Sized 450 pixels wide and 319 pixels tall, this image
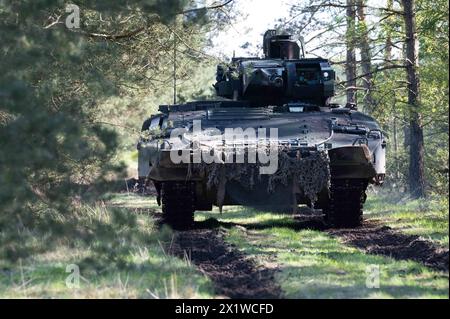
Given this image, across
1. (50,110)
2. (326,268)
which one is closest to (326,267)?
(326,268)

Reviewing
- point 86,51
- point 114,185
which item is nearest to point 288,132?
point 86,51

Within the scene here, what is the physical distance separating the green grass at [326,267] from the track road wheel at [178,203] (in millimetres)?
697

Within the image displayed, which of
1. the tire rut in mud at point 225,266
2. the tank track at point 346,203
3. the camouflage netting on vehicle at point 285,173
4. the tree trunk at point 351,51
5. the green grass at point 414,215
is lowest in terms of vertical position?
the tire rut in mud at point 225,266

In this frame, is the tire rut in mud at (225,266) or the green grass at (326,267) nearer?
the green grass at (326,267)

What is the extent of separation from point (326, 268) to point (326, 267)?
71 mm

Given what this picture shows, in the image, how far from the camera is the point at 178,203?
531 inches

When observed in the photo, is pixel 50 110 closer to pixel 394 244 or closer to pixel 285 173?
pixel 285 173

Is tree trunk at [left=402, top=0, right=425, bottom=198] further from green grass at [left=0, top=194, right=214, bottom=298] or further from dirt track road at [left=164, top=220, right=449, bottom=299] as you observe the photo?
green grass at [left=0, top=194, right=214, bottom=298]

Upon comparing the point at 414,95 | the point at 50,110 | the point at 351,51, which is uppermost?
the point at 351,51

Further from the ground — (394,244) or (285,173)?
(285,173)

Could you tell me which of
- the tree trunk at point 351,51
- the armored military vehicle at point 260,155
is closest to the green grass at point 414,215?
the armored military vehicle at point 260,155

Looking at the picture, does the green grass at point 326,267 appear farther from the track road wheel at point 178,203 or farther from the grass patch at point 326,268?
the track road wheel at point 178,203

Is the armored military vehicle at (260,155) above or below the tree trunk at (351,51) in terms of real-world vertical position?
below

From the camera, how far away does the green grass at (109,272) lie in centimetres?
764
